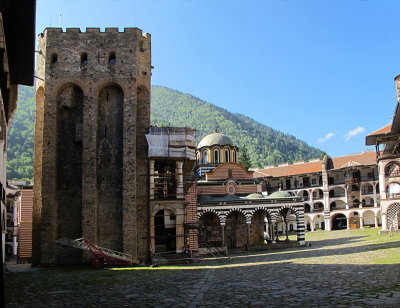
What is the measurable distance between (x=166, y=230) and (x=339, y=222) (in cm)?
4531

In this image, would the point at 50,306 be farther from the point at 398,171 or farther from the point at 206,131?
the point at 206,131

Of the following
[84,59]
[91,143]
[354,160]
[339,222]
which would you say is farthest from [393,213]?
[84,59]

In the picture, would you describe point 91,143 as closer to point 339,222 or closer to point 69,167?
point 69,167

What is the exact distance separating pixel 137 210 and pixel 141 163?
284cm

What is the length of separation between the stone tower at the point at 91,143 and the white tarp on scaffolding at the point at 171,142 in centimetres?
62

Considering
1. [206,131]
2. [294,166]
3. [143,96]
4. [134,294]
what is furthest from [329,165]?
[206,131]

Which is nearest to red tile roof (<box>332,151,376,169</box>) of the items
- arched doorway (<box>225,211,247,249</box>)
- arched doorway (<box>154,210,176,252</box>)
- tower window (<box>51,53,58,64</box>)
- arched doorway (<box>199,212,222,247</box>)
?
arched doorway (<box>225,211,247,249</box>)

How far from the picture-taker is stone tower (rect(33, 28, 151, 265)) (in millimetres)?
24984

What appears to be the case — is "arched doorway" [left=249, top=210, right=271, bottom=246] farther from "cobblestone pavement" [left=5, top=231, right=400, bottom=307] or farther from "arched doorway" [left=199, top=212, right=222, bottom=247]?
"cobblestone pavement" [left=5, top=231, right=400, bottom=307]

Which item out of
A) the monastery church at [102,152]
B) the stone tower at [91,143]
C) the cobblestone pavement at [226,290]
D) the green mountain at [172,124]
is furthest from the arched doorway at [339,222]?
the cobblestone pavement at [226,290]

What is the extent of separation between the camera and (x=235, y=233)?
40.3 meters

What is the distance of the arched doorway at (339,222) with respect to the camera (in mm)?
66875

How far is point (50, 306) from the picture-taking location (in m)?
10.7

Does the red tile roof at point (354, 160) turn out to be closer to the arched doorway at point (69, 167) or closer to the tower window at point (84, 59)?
the tower window at point (84, 59)
